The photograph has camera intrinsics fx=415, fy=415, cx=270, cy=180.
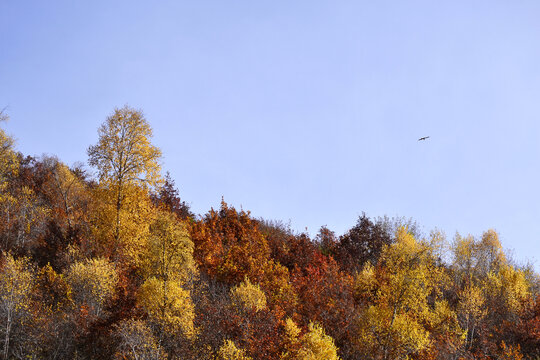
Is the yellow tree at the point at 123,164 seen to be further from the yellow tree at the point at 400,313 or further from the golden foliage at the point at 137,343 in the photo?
the yellow tree at the point at 400,313

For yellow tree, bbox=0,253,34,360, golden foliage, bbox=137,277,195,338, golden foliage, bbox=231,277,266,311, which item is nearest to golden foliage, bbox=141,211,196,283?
golden foliage, bbox=137,277,195,338

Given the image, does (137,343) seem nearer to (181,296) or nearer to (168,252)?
(181,296)

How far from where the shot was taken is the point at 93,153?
3288 cm

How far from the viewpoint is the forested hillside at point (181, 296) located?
2822 centimetres

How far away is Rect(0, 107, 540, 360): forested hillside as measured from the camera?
1111 inches

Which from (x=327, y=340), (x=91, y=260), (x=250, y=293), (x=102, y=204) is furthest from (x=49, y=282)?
(x=327, y=340)

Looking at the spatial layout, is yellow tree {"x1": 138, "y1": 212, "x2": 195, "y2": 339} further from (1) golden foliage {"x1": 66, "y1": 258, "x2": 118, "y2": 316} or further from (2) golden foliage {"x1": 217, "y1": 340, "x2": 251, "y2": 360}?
(2) golden foliage {"x1": 217, "y1": 340, "x2": 251, "y2": 360}

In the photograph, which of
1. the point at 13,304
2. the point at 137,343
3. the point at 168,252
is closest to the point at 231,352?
the point at 137,343

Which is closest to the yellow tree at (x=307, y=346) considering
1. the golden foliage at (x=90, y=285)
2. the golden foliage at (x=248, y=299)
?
the golden foliage at (x=248, y=299)

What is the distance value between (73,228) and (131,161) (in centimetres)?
1056

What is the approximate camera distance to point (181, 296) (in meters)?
29.3

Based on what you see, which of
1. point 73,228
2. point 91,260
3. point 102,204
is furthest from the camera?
point 73,228

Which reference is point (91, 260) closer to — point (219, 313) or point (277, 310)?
point (219, 313)

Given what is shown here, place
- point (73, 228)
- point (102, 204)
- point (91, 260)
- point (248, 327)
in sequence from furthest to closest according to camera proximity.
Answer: point (73, 228)
point (102, 204)
point (91, 260)
point (248, 327)
